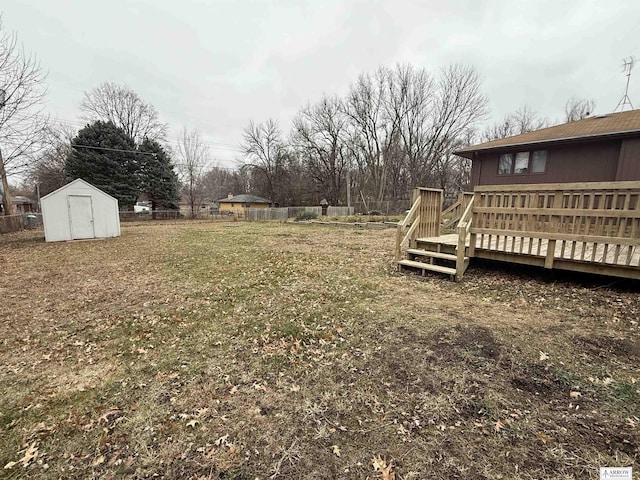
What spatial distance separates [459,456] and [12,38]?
17.9m

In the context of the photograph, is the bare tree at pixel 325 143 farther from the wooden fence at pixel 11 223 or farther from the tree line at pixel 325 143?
the wooden fence at pixel 11 223

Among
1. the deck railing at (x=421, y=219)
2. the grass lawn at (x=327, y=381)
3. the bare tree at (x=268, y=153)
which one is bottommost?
the grass lawn at (x=327, y=381)

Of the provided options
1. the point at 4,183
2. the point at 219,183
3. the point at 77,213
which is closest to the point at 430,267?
the point at 77,213

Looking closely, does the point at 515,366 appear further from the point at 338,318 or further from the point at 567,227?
the point at 567,227

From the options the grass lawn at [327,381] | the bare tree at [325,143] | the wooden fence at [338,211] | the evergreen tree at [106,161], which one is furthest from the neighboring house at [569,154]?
the evergreen tree at [106,161]

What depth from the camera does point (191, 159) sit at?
107 feet

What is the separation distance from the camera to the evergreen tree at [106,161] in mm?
24812

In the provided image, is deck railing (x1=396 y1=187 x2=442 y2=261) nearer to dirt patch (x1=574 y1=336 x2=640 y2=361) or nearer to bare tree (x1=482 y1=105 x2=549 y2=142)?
dirt patch (x1=574 y1=336 x2=640 y2=361)

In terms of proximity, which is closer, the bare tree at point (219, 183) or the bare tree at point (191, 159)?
the bare tree at point (191, 159)

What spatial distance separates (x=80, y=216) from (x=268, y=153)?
24887 millimetres

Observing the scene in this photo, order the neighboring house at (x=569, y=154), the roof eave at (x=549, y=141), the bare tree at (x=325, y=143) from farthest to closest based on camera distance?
the bare tree at (x=325, y=143) < the neighboring house at (x=569, y=154) < the roof eave at (x=549, y=141)

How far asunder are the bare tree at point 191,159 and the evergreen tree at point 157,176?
2951 millimetres

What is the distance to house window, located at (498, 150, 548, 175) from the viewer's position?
11.0 meters

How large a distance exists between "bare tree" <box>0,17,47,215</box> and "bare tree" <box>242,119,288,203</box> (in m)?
22.7
